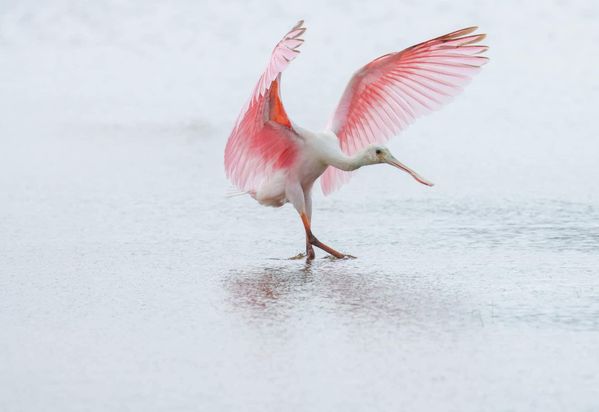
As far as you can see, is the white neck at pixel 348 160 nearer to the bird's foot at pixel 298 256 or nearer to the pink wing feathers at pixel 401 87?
the bird's foot at pixel 298 256

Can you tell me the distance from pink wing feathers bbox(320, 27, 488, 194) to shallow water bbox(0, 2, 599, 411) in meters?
0.56

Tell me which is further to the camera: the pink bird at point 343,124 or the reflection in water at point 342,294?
the pink bird at point 343,124

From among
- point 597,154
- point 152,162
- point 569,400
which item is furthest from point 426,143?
point 569,400

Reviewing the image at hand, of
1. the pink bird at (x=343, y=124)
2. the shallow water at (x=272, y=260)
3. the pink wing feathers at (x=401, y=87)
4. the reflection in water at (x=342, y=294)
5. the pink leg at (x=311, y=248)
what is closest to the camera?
the shallow water at (x=272, y=260)

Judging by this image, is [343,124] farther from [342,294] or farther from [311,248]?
[342,294]

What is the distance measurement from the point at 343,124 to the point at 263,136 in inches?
31.5

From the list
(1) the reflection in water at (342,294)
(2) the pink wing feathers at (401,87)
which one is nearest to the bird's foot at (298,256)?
(1) the reflection in water at (342,294)

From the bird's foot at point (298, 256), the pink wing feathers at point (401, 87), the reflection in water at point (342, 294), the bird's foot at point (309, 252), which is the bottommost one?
the reflection in water at point (342, 294)

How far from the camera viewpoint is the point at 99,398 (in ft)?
14.1

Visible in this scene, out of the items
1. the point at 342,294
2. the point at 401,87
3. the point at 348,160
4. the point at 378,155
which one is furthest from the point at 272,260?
the point at 401,87

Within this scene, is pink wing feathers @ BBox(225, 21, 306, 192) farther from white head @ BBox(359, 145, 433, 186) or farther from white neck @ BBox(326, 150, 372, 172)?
white head @ BBox(359, 145, 433, 186)

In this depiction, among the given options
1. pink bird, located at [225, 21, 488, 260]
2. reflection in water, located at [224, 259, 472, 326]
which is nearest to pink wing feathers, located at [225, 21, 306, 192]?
pink bird, located at [225, 21, 488, 260]

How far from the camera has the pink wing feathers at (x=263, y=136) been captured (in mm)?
6637

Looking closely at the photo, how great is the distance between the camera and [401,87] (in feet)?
25.7
